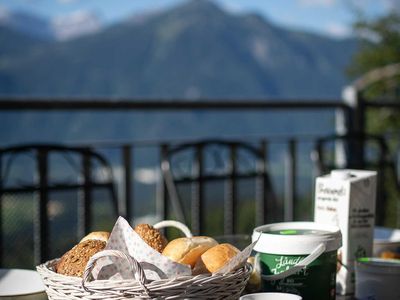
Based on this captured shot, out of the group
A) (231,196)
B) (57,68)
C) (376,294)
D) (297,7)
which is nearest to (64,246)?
(231,196)

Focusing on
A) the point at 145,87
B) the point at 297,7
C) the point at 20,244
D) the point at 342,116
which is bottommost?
the point at 20,244

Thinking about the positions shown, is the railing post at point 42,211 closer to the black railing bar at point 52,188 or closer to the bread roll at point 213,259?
the black railing bar at point 52,188

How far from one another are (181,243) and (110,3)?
78.4m

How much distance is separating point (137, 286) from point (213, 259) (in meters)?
0.13

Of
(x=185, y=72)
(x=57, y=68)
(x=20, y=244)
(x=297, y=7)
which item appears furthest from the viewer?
(x=297, y=7)

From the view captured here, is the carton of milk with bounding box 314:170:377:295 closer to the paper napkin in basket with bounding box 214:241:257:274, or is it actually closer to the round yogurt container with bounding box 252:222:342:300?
the round yogurt container with bounding box 252:222:342:300

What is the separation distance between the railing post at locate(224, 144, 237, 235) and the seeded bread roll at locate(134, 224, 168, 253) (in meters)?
1.66

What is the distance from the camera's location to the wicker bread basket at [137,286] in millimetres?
815

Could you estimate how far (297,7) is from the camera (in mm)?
76750

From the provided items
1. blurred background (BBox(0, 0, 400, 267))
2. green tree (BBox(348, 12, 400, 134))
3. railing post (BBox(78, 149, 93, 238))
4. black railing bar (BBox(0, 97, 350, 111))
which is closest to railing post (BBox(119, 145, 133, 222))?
blurred background (BBox(0, 0, 400, 267))

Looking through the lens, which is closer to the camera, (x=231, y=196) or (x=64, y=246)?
(x=64, y=246)

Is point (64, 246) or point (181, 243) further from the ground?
point (181, 243)

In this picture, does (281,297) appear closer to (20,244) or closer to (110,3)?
(20,244)

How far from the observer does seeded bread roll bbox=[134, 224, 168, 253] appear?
37.6 inches
